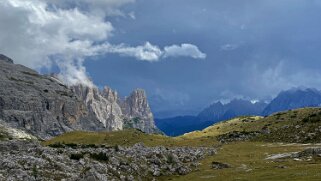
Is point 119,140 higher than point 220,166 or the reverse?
higher

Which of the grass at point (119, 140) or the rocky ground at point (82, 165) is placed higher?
the grass at point (119, 140)

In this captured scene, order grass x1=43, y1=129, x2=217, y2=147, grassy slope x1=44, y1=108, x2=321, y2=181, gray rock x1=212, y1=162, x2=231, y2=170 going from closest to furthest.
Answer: grassy slope x1=44, y1=108, x2=321, y2=181, gray rock x1=212, y1=162, x2=231, y2=170, grass x1=43, y1=129, x2=217, y2=147

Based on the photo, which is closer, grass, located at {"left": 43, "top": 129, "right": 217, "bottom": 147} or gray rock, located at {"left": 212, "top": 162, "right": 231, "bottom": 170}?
gray rock, located at {"left": 212, "top": 162, "right": 231, "bottom": 170}

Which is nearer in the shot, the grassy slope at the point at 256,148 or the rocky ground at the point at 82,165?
the rocky ground at the point at 82,165

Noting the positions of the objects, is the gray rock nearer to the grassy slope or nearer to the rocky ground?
the grassy slope

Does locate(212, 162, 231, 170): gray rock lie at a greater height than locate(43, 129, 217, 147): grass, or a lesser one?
lesser

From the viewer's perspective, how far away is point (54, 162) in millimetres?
53188

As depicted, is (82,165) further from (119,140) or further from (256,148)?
(119,140)

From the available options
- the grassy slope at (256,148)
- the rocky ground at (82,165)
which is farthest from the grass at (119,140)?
the rocky ground at (82,165)

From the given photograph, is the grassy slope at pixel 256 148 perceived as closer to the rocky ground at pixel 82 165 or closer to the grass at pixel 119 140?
the grass at pixel 119 140

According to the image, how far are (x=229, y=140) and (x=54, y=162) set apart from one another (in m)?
120

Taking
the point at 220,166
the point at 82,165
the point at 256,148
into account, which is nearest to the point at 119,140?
the point at 256,148

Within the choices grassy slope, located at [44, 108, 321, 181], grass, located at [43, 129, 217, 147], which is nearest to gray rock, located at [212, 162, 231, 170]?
grassy slope, located at [44, 108, 321, 181]

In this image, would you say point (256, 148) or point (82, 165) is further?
point (256, 148)
